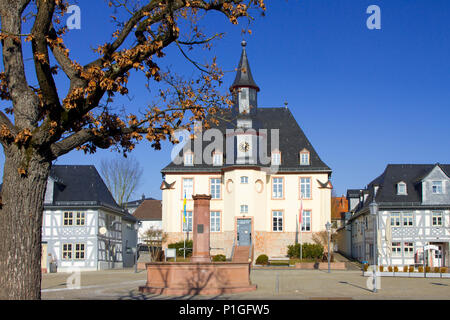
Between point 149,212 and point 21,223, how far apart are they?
7233 centimetres

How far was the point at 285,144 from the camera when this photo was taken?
49125mm

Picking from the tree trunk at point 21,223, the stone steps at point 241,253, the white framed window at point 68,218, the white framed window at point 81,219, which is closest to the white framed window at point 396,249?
the stone steps at point 241,253

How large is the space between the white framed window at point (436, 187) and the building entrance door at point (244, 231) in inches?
589

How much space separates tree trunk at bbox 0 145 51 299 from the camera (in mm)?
8055

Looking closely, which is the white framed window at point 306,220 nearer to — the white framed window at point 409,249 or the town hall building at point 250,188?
the town hall building at point 250,188

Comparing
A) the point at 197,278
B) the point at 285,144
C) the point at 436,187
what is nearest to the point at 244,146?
the point at 285,144

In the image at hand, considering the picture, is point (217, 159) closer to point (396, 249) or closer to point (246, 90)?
point (246, 90)

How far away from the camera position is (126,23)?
336 inches

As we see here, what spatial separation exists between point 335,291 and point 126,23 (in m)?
14.8

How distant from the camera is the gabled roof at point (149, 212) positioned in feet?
259

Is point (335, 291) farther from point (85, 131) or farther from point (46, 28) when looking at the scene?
point (46, 28)

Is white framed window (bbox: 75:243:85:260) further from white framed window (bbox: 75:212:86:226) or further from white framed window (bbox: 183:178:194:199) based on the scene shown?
white framed window (bbox: 183:178:194:199)
